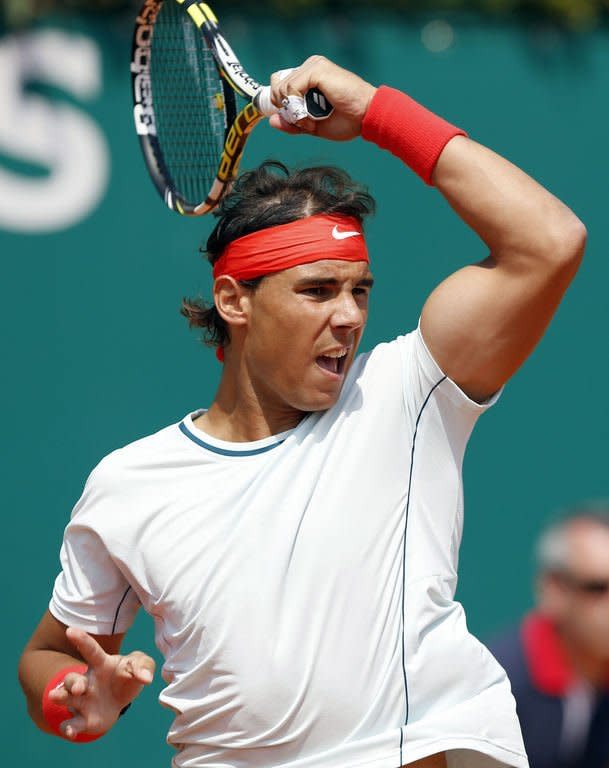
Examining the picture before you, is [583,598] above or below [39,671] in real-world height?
above

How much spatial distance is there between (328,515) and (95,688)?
1.94 ft

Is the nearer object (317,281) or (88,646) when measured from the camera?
(88,646)

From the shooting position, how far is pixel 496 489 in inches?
199

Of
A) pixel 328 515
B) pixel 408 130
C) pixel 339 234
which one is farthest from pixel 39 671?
pixel 408 130

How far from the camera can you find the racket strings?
3334 mm

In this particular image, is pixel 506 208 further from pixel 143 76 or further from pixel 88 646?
pixel 143 76

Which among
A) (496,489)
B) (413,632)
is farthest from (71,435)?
(413,632)

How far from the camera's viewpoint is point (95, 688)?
2586mm

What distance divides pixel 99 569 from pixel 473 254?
8.81 feet

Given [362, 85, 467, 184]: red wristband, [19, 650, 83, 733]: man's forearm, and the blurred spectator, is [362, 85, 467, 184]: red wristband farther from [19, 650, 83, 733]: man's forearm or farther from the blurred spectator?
the blurred spectator

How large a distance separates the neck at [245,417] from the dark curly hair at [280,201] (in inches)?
8.1

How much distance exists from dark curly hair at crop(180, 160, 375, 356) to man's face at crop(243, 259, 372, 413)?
106mm

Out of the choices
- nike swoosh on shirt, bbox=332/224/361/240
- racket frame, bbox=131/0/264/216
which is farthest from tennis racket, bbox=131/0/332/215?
nike swoosh on shirt, bbox=332/224/361/240

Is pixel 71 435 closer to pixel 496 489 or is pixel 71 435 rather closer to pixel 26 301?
pixel 26 301
